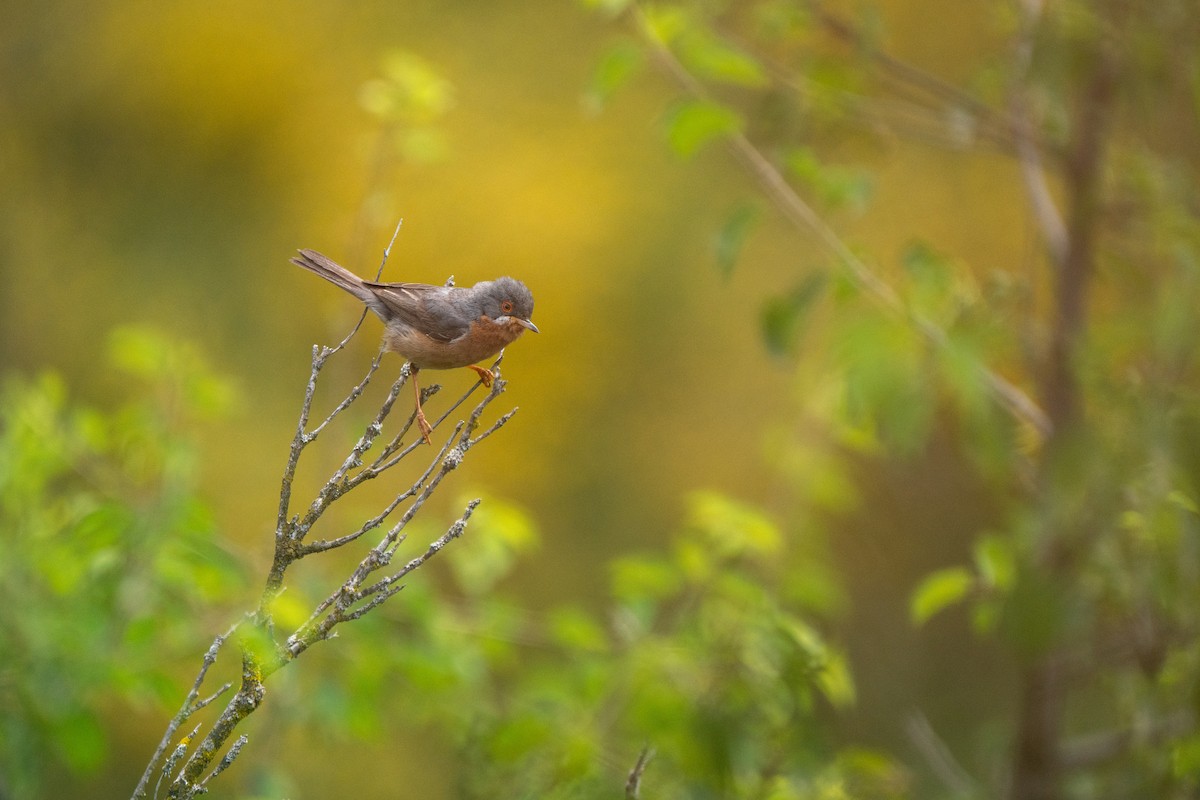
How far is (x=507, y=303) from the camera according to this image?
1949mm

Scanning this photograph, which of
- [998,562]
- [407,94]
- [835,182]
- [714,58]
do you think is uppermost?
[407,94]

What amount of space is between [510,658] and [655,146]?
123 inches

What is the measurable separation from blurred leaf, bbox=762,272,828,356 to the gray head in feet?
2.42

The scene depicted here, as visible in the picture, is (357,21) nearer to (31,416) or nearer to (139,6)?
(139,6)

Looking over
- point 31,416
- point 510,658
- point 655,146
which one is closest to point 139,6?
point 655,146

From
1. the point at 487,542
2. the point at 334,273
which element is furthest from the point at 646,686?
the point at 487,542

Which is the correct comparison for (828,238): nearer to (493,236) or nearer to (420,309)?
(420,309)

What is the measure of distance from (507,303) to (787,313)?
783 mm

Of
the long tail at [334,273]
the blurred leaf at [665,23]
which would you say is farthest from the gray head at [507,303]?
the blurred leaf at [665,23]

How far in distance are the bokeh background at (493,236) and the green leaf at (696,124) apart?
278 cm

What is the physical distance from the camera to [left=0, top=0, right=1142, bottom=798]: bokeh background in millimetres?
5160

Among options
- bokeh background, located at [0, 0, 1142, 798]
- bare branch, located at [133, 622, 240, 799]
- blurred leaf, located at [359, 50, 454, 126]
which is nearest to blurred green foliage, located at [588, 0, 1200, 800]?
blurred leaf, located at [359, 50, 454, 126]

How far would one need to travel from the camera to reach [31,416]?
2920 mm

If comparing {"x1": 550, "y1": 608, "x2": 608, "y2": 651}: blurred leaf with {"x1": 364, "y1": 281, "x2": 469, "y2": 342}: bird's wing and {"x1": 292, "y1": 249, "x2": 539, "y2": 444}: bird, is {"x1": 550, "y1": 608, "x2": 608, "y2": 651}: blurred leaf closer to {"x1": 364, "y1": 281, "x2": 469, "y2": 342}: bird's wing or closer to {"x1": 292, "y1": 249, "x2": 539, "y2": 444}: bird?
{"x1": 292, "y1": 249, "x2": 539, "y2": 444}: bird
